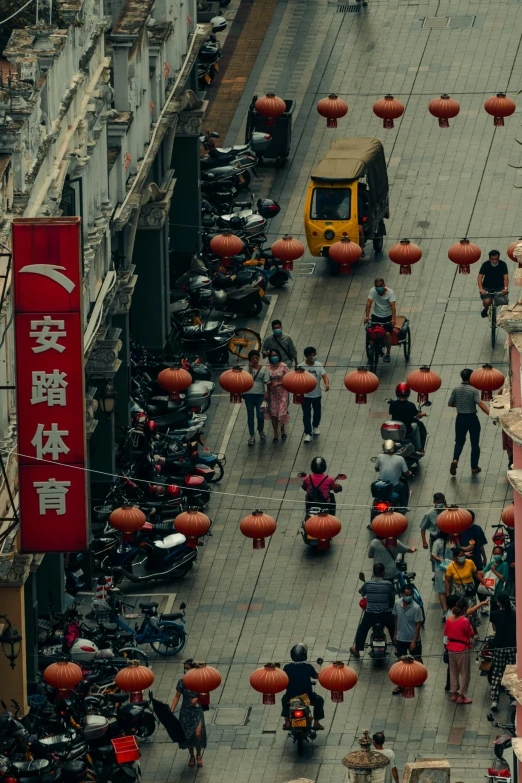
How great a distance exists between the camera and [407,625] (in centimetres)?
A: 4966

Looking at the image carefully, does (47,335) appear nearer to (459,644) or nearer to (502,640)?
(459,644)

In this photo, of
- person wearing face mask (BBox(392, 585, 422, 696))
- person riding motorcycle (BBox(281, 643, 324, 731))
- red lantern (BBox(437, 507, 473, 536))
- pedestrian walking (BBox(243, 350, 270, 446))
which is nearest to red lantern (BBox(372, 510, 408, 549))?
red lantern (BBox(437, 507, 473, 536))

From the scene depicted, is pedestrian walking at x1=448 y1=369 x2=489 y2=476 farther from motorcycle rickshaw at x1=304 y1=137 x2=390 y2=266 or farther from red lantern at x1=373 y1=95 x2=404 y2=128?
motorcycle rickshaw at x1=304 y1=137 x2=390 y2=266

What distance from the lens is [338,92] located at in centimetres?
7706

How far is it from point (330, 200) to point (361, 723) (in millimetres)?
19934

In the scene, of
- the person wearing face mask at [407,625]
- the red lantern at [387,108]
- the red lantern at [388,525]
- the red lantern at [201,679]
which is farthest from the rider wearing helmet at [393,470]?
the red lantern at [387,108]

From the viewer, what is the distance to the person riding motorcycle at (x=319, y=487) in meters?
54.3

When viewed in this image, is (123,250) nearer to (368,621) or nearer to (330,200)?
(330,200)

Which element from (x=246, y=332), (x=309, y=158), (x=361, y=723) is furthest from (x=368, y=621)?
(x=309, y=158)

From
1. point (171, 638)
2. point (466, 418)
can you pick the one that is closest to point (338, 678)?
point (171, 638)

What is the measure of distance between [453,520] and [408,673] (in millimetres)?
3905

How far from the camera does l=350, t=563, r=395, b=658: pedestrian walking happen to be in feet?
164

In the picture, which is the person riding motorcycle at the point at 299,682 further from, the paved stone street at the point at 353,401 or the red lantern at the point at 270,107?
the red lantern at the point at 270,107

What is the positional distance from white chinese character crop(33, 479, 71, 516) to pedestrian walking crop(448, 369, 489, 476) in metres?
12.6
